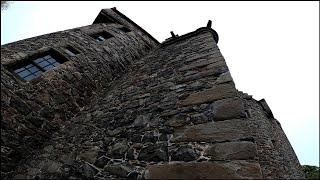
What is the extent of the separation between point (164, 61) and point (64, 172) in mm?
3803

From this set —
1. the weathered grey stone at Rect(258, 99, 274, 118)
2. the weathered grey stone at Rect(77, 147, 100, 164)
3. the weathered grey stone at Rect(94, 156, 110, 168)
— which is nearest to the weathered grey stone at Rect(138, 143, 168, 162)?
the weathered grey stone at Rect(94, 156, 110, 168)

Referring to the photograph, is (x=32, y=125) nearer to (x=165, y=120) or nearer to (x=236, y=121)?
(x=165, y=120)

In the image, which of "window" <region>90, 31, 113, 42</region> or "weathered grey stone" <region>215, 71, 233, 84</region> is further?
"window" <region>90, 31, 113, 42</region>

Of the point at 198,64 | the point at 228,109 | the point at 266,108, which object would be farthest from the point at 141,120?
the point at 266,108

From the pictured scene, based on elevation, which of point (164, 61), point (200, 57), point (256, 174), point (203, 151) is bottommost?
point (256, 174)

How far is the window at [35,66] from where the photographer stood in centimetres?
602

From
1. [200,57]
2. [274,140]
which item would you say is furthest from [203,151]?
[274,140]

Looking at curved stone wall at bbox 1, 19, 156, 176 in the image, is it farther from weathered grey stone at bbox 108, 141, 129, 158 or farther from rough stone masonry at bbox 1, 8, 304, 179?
weathered grey stone at bbox 108, 141, 129, 158

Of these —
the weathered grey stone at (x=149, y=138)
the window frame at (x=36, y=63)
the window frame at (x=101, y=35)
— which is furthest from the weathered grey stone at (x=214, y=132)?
the window frame at (x=101, y=35)

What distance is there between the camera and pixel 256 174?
2.88 meters

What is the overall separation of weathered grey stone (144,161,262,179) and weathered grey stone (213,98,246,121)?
2.52 ft

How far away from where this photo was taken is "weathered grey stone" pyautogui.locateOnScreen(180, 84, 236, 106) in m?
4.17

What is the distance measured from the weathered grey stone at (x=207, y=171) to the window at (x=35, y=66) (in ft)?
12.7

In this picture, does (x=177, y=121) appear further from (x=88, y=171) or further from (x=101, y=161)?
(x=88, y=171)
